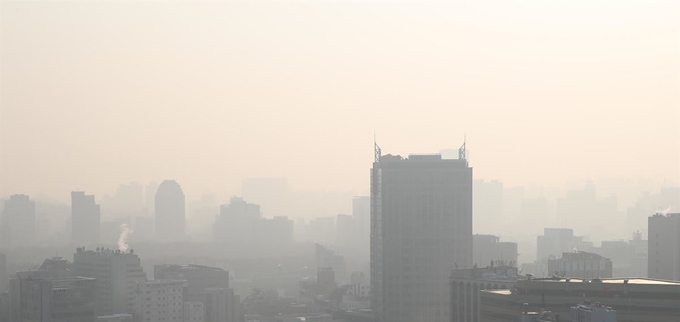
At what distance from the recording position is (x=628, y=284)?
2672 cm

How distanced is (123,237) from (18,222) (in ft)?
36.8

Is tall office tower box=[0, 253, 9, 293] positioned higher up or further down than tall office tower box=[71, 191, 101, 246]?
further down

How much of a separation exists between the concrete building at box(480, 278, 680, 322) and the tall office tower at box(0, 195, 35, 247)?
3667cm

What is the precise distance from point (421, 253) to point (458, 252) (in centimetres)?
180

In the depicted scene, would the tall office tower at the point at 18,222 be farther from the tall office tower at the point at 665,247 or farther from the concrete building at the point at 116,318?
the tall office tower at the point at 665,247

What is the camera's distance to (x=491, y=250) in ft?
236

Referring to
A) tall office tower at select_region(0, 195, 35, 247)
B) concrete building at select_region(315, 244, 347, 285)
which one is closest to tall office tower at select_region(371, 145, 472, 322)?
tall office tower at select_region(0, 195, 35, 247)

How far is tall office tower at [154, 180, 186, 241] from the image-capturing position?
77125 millimetres

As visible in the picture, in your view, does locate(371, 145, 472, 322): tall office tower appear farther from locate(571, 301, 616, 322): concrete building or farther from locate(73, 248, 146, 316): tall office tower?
locate(571, 301, 616, 322): concrete building

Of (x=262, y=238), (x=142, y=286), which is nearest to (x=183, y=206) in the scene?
(x=262, y=238)

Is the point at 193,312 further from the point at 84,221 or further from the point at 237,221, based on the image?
the point at 237,221

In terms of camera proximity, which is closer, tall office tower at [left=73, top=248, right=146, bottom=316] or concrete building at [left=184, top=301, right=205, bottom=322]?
tall office tower at [left=73, top=248, right=146, bottom=316]

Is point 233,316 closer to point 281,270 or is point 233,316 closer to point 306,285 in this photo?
point 306,285

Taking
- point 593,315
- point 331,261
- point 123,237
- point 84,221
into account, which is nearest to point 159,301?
point 84,221
